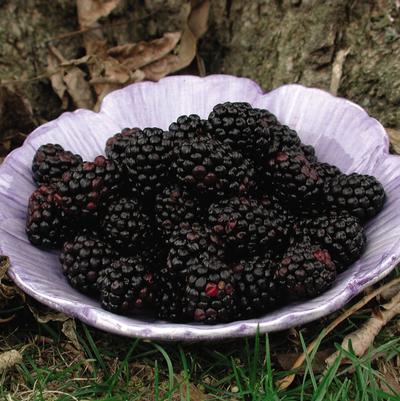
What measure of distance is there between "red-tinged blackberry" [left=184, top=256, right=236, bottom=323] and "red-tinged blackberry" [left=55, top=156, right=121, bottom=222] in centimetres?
28

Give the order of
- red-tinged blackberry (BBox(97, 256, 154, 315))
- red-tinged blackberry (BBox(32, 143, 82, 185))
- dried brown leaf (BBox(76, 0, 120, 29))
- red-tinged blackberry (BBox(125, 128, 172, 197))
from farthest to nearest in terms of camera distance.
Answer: dried brown leaf (BBox(76, 0, 120, 29)), red-tinged blackberry (BBox(32, 143, 82, 185)), red-tinged blackberry (BBox(125, 128, 172, 197)), red-tinged blackberry (BBox(97, 256, 154, 315))

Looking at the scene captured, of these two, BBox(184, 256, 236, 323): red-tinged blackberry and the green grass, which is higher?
BBox(184, 256, 236, 323): red-tinged blackberry

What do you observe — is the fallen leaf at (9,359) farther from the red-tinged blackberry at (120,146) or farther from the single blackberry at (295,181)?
the single blackberry at (295,181)

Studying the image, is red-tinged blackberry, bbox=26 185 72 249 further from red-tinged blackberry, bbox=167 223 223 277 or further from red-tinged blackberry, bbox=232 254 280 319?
red-tinged blackberry, bbox=232 254 280 319

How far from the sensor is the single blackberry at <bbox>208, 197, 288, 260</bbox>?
129 cm

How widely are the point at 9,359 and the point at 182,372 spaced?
0.40 meters

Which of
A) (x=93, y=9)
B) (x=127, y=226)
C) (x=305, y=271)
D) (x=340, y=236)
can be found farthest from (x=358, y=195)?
(x=93, y=9)

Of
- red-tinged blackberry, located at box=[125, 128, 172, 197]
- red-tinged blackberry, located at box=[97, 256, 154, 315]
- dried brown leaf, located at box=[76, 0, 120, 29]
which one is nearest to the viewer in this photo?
red-tinged blackberry, located at box=[97, 256, 154, 315]

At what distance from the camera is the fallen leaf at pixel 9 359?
1396 millimetres

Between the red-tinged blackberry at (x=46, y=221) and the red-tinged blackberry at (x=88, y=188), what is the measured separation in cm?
5

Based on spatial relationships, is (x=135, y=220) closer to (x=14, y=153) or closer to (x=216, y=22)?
(x=14, y=153)

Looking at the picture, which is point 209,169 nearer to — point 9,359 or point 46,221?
point 46,221

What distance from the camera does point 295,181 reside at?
137 cm

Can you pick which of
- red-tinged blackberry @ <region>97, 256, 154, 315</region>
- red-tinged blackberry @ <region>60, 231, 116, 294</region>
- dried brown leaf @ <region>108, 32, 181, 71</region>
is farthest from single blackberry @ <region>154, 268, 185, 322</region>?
dried brown leaf @ <region>108, 32, 181, 71</region>
